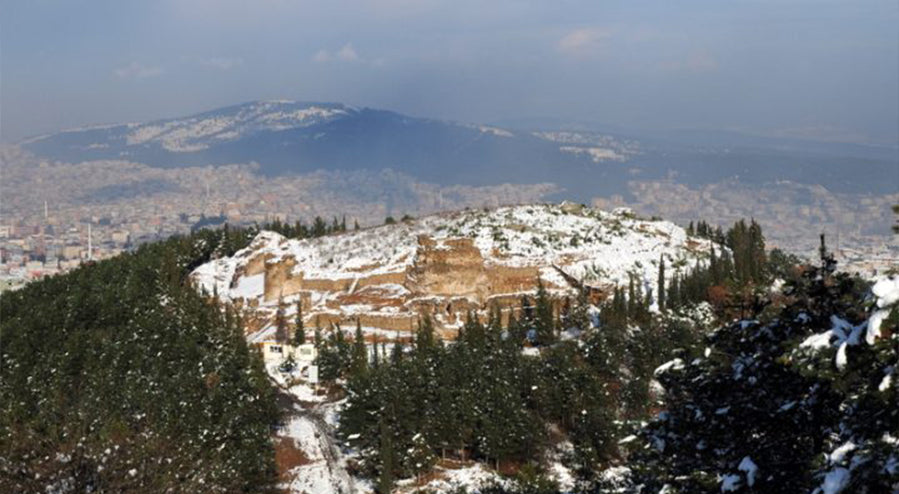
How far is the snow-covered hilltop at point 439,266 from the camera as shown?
73812 mm

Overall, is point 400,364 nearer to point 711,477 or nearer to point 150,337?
point 150,337

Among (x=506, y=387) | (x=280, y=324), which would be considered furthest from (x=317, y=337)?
(x=506, y=387)

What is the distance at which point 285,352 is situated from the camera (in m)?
66.8

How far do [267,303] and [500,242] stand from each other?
21132mm

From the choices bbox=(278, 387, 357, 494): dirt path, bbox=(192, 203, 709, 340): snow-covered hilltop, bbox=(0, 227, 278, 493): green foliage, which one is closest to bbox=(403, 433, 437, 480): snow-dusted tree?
bbox=(278, 387, 357, 494): dirt path

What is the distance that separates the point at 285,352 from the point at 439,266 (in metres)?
15.6

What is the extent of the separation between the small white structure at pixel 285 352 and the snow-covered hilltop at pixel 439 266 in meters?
5.62

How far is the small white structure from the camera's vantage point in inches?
2574

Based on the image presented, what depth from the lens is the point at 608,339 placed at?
197 ft

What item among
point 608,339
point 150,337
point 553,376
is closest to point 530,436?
point 553,376

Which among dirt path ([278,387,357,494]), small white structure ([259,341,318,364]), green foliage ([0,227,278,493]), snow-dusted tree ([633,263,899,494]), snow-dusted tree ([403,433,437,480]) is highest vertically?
snow-dusted tree ([633,263,899,494])

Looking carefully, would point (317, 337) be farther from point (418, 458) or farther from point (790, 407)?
point (790, 407)

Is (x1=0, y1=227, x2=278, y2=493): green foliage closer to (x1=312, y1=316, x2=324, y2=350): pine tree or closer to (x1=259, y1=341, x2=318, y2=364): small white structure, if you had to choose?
(x1=259, y1=341, x2=318, y2=364): small white structure

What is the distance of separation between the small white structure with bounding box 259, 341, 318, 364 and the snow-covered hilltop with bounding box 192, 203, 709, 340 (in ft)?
18.4
